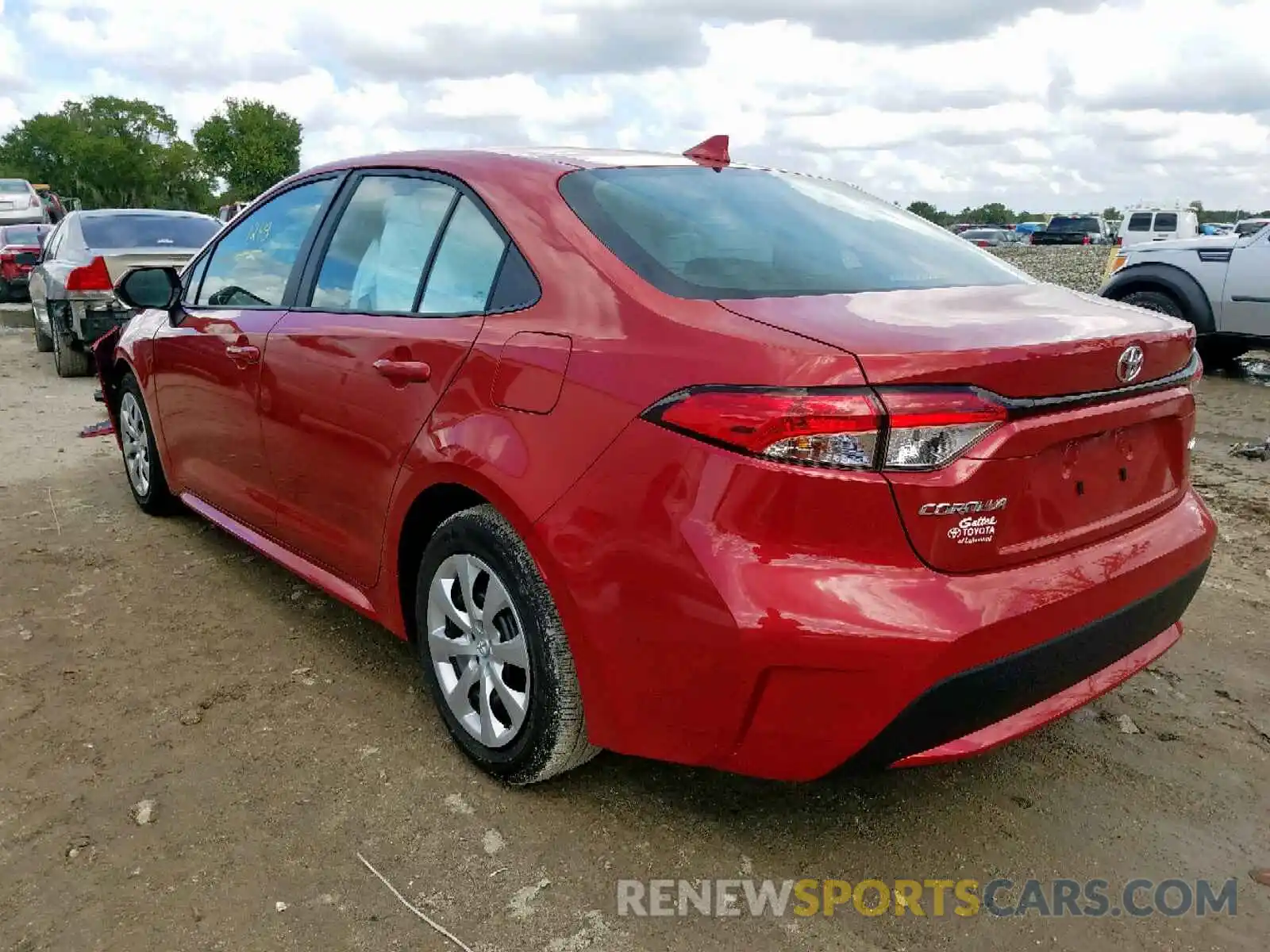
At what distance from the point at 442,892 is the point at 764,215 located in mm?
1859

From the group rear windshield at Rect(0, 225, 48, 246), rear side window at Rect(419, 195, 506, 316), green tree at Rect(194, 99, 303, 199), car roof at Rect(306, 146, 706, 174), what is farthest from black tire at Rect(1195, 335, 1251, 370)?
green tree at Rect(194, 99, 303, 199)

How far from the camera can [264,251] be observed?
12.2 ft

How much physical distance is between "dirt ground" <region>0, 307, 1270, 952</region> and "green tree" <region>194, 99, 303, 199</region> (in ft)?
302

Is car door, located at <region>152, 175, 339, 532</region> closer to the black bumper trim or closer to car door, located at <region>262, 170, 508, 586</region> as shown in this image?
car door, located at <region>262, 170, 508, 586</region>

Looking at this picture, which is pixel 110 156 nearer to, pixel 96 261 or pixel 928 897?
pixel 96 261

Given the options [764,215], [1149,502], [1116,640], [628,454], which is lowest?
[1116,640]

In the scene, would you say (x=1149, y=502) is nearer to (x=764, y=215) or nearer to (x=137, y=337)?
(x=764, y=215)

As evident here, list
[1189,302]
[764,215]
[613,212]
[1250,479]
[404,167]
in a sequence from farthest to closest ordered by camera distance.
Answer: [1189,302] → [1250,479] → [404,167] → [764,215] → [613,212]

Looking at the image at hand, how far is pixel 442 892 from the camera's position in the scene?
2.27m

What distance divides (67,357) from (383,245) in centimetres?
762

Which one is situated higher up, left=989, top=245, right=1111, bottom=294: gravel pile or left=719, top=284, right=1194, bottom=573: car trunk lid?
left=719, top=284, right=1194, bottom=573: car trunk lid

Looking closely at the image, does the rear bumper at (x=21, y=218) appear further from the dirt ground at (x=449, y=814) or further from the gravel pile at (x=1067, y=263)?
the dirt ground at (x=449, y=814)

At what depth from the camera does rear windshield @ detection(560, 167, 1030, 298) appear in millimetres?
2383

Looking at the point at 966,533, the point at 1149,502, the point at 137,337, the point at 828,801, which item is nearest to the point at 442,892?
the point at 828,801
